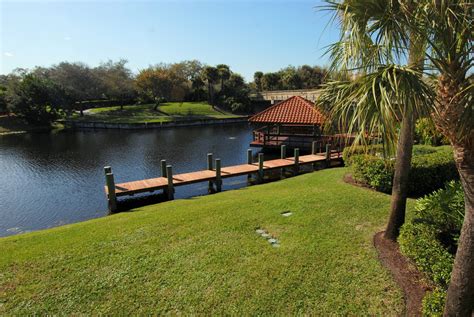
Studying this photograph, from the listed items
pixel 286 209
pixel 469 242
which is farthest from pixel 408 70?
pixel 286 209

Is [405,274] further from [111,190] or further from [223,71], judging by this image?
[223,71]

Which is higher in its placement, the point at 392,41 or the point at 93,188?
the point at 392,41

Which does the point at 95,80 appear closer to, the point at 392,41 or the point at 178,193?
the point at 178,193

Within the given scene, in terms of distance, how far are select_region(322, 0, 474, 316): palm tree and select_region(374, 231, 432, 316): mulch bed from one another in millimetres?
683

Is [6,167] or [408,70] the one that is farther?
[6,167]

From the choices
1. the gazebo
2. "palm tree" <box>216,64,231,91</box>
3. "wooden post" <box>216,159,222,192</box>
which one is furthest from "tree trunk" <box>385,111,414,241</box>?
"palm tree" <box>216,64,231,91</box>

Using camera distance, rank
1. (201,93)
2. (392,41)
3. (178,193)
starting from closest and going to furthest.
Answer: (392,41) → (178,193) → (201,93)

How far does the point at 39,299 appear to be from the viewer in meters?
4.55

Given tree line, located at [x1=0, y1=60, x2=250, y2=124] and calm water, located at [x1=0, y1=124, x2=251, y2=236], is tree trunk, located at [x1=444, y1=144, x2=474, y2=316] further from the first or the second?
tree line, located at [x1=0, y1=60, x2=250, y2=124]

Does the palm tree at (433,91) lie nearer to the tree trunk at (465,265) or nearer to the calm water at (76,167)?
the tree trunk at (465,265)

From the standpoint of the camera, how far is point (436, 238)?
4957 millimetres

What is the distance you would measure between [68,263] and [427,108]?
623 cm

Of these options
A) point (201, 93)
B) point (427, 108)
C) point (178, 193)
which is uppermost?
point (201, 93)

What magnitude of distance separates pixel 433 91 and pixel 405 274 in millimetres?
3296
